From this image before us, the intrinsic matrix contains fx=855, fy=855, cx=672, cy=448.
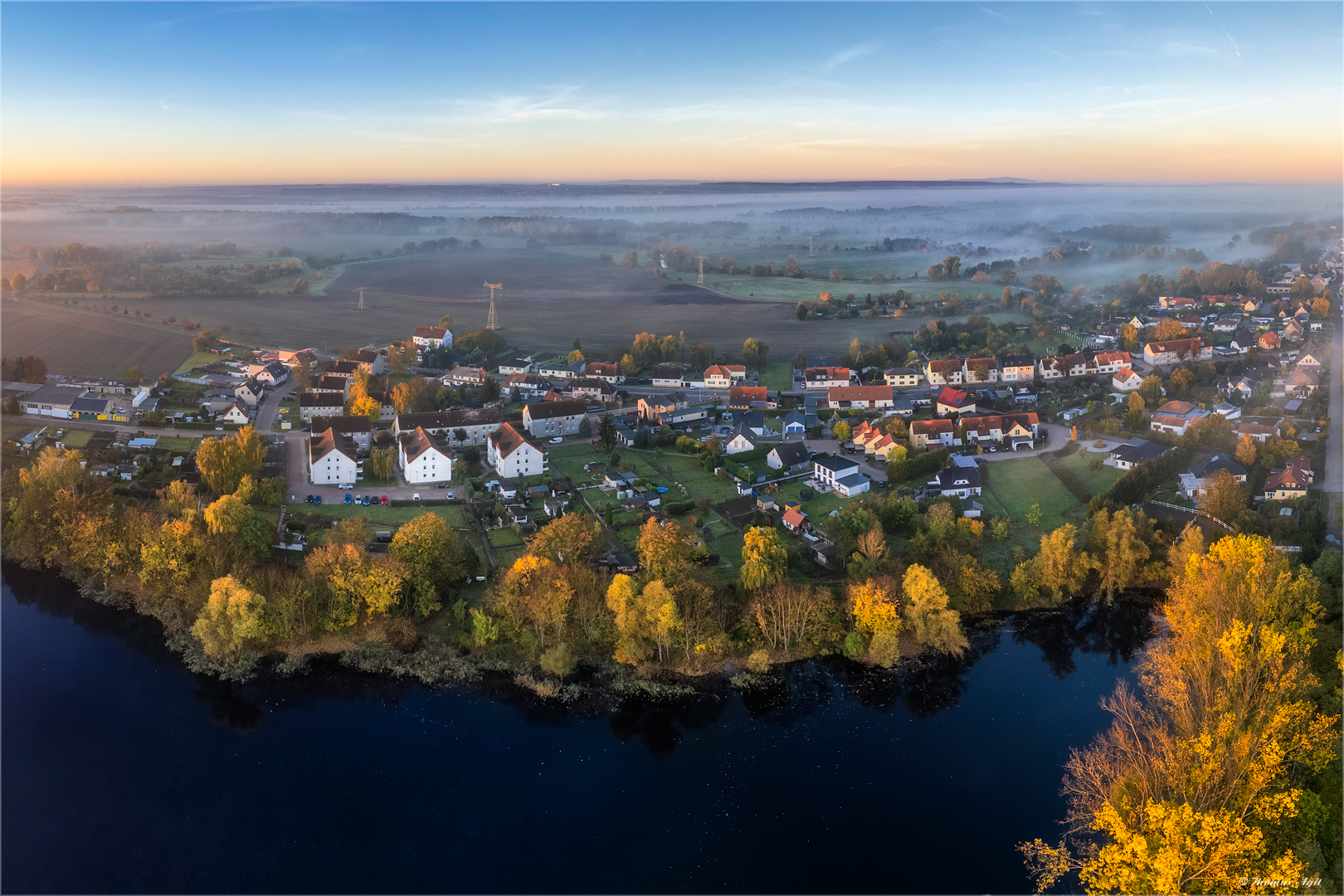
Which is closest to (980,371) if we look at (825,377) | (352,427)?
(825,377)

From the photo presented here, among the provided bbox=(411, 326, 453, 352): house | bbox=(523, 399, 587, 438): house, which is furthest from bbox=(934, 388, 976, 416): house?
bbox=(411, 326, 453, 352): house

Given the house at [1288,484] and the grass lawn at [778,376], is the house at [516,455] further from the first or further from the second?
the house at [1288,484]

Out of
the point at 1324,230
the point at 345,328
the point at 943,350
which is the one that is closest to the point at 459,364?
the point at 345,328

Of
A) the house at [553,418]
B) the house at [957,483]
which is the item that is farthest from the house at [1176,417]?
the house at [553,418]

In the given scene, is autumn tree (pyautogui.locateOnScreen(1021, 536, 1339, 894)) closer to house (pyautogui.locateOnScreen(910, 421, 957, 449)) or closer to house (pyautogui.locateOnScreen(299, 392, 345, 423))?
house (pyautogui.locateOnScreen(910, 421, 957, 449))

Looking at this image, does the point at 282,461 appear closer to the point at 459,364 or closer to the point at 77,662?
the point at 77,662

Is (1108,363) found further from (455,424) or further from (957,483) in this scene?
(455,424)
